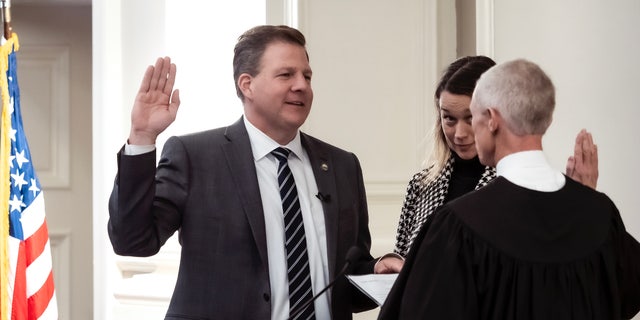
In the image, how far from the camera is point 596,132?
11.7 ft

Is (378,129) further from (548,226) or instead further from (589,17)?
(548,226)

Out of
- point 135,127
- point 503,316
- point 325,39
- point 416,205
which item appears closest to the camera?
point 503,316

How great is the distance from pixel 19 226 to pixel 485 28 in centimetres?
233

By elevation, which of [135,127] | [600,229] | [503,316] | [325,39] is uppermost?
[325,39]

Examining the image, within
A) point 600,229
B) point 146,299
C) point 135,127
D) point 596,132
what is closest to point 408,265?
point 600,229

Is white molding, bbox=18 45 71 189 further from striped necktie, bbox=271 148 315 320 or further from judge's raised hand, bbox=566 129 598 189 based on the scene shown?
judge's raised hand, bbox=566 129 598 189

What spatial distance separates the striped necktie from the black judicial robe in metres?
0.50

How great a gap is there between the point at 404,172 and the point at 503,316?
104 inches

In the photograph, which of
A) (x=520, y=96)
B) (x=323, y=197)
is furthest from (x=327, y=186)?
(x=520, y=96)

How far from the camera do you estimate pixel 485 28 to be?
13.5ft

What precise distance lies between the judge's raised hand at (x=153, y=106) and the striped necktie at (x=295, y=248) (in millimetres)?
391

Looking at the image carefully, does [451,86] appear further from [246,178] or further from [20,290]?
[20,290]

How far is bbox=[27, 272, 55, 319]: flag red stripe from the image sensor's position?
4211mm

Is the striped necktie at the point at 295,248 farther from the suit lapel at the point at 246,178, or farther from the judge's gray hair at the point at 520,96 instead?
the judge's gray hair at the point at 520,96
